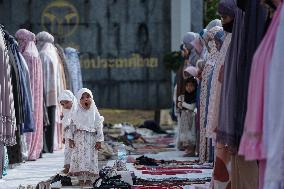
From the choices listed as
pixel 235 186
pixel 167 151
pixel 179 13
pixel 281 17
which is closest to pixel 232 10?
pixel 235 186

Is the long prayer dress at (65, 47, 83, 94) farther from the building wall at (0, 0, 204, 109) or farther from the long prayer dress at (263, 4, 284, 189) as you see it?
the long prayer dress at (263, 4, 284, 189)

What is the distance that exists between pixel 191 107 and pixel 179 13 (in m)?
10.4

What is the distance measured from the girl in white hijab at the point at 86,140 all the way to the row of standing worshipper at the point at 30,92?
0.70 m

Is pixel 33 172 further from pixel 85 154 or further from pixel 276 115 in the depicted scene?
pixel 276 115

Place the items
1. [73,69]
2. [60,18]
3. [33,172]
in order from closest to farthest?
[33,172] → [73,69] → [60,18]

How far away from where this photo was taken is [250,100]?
520cm

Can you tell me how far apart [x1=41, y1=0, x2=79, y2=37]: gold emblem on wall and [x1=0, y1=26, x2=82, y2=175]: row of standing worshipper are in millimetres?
7086

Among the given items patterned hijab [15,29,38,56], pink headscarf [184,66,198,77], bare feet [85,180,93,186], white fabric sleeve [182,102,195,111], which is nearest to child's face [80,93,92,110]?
bare feet [85,180,93,186]

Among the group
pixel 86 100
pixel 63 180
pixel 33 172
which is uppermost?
pixel 86 100

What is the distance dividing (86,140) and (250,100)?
4.70m

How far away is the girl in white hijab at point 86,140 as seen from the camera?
31.8 feet

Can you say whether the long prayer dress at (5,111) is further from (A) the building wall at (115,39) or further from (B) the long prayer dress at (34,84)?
(A) the building wall at (115,39)

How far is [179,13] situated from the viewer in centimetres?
2331

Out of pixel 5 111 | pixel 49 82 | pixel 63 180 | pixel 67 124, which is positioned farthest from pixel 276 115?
pixel 49 82
